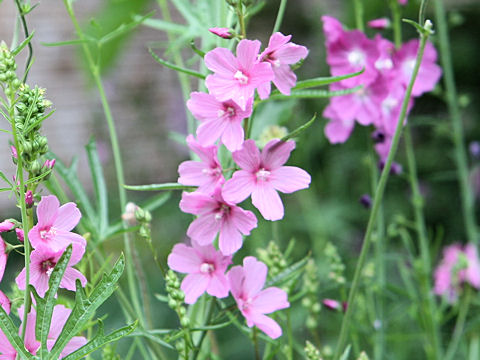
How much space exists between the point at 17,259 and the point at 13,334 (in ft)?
6.56

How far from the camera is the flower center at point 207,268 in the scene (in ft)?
1.39

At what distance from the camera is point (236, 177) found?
39 centimetres

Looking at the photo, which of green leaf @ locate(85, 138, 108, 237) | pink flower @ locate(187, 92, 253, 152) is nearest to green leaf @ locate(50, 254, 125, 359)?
pink flower @ locate(187, 92, 253, 152)

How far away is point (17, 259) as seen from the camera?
7.22 feet

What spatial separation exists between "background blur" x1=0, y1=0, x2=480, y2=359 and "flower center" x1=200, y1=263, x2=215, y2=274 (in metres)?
0.32

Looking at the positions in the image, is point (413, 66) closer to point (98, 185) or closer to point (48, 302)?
point (98, 185)

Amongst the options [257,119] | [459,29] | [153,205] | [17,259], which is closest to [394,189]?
[459,29]

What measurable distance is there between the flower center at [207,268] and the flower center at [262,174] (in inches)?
2.7

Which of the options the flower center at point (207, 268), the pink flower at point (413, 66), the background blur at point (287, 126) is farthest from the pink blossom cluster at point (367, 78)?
the flower center at point (207, 268)

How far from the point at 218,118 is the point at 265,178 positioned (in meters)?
0.05

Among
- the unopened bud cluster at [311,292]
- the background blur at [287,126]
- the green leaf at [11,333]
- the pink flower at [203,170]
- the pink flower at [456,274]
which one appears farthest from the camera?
the background blur at [287,126]

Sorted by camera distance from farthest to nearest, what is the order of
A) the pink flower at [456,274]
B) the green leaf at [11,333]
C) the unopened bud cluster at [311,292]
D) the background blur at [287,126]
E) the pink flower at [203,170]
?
the background blur at [287,126] < the pink flower at [456,274] < the unopened bud cluster at [311,292] < the pink flower at [203,170] < the green leaf at [11,333]

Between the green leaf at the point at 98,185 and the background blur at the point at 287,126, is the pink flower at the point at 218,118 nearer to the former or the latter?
the green leaf at the point at 98,185

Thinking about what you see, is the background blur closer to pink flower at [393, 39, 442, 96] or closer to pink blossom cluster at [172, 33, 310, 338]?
pink flower at [393, 39, 442, 96]
